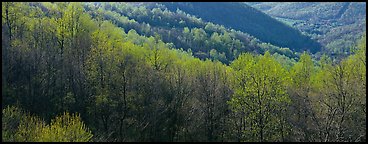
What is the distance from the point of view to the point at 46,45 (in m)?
61.5

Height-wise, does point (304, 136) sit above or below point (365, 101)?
below

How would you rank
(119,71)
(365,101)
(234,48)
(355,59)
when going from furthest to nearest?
(234,48)
(355,59)
(119,71)
(365,101)

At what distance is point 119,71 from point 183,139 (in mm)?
13362

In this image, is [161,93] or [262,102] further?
[161,93]

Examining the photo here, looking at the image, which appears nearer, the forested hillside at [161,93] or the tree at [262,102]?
the tree at [262,102]

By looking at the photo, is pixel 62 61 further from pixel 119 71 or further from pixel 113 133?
pixel 113 133

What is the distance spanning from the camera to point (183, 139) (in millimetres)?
56438

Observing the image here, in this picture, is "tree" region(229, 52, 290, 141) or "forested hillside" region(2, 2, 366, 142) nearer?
"tree" region(229, 52, 290, 141)

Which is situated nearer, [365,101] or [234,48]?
[365,101]

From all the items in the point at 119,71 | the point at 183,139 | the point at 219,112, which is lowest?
the point at 183,139

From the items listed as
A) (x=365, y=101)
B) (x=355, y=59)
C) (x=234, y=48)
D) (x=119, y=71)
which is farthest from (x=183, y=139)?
(x=234, y=48)

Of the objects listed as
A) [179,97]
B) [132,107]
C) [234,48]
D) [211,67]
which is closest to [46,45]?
[132,107]

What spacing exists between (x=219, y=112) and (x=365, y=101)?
19.9 m

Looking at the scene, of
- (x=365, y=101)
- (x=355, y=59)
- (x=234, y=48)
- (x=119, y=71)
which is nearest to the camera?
(x=365, y=101)
